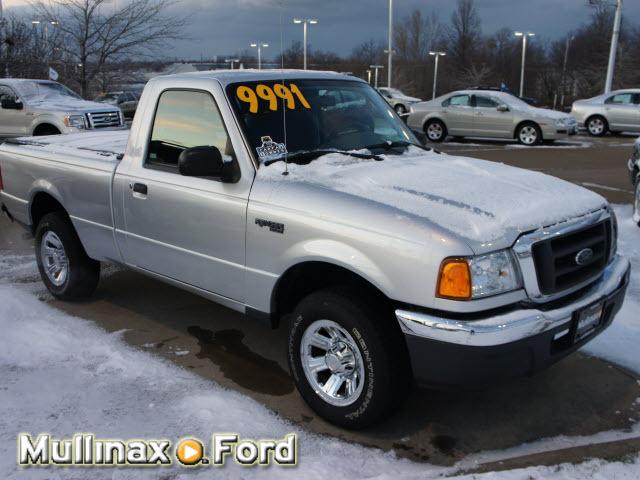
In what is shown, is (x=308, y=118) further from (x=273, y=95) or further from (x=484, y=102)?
(x=484, y=102)

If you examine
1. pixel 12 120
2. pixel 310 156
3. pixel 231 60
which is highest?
pixel 231 60

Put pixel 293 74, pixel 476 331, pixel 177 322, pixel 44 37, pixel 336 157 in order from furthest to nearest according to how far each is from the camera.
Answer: pixel 44 37 < pixel 177 322 < pixel 293 74 < pixel 336 157 < pixel 476 331

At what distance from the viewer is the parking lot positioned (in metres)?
3.40

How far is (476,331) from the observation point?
2.89 meters

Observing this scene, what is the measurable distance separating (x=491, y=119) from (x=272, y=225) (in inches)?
644

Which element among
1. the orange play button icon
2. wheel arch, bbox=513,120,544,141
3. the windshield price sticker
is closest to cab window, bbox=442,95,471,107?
wheel arch, bbox=513,120,544,141

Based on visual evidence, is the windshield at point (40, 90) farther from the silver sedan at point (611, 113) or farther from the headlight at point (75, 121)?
the silver sedan at point (611, 113)

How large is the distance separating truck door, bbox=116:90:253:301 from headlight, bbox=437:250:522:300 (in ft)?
4.37

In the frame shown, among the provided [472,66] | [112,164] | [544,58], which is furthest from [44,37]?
[544,58]

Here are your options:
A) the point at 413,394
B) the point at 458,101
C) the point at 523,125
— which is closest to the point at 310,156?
the point at 413,394

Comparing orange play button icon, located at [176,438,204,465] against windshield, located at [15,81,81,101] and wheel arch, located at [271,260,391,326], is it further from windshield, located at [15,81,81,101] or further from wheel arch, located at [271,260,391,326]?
windshield, located at [15,81,81,101]

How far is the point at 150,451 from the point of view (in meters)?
3.26

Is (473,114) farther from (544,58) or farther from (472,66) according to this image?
(544,58)

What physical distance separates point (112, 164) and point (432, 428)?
2904 millimetres
